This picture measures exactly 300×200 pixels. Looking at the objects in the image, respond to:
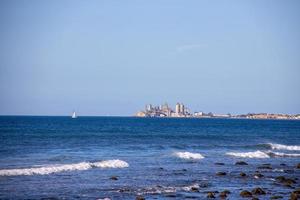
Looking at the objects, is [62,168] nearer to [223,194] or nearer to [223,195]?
[223,194]

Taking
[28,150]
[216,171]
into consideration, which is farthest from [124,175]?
[28,150]

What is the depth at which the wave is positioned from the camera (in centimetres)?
3475

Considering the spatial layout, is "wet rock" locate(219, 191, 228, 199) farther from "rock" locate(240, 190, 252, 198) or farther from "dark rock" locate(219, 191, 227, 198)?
"rock" locate(240, 190, 252, 198)

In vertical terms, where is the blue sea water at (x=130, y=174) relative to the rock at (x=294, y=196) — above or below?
above

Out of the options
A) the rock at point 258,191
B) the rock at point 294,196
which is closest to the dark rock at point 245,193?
the rock at point 258,191

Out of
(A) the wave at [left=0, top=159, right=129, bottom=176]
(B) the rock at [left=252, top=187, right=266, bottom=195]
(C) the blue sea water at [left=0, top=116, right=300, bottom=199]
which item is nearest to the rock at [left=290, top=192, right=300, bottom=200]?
(C) the blue sea water at [left=0, top=116, right=300, bottom=199]

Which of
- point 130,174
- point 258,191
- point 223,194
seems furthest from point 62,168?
point 258,191

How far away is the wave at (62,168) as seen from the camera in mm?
34750

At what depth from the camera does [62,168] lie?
37688 millimetres

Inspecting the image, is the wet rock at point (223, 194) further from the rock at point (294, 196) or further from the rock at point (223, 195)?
the rock at point (294, 196)

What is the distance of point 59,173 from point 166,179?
8.04m

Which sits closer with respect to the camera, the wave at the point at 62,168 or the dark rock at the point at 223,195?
the dark rock at the point at 223,195

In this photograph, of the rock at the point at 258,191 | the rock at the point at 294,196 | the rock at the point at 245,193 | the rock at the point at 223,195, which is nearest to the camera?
the rock at the point at 294,196

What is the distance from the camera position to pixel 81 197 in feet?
86.8
